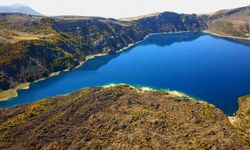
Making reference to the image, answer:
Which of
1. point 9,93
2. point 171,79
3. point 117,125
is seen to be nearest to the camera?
point 117,125

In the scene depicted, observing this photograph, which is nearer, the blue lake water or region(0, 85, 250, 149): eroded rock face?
region(0, 85, 250, 149): eroded rock face

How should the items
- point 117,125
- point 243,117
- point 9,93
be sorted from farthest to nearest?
point 9,93 < point 243,117 < point 117,125

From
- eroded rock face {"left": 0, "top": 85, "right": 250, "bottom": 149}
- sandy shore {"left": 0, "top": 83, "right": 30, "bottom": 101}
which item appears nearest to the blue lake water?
sandy shore {"left": 0, "top": 83, "right": 30, "bottom": 101}

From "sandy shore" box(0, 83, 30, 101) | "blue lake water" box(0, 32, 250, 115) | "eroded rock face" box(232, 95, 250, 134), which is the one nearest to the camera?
"eroded rock face" box(232, 95, 250, 134)

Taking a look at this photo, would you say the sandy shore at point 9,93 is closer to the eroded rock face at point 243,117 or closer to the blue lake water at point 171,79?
the blue lake water at point 171,79

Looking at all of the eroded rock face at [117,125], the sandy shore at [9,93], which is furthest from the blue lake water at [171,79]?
the eroded rock face at [117,125]

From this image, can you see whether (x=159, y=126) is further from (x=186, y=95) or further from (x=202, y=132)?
(x=186, y=95)

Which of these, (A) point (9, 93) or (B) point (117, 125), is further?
(A) point (9, 93)

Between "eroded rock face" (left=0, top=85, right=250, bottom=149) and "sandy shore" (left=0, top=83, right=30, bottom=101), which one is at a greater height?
"eroded rock face" (left=0, top=85, right=250, bottom=149)

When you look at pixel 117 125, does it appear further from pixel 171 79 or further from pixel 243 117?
pixel 171 79

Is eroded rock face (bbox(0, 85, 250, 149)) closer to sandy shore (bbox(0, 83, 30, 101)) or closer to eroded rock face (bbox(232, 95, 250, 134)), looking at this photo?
eroded rock face (bbox(232, 95, 250, 134))

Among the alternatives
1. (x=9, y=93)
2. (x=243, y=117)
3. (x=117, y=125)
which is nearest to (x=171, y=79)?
(x=243, y=117)
